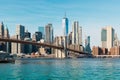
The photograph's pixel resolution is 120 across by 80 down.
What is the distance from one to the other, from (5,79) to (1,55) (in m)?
98.5

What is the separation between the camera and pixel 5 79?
4944 cm

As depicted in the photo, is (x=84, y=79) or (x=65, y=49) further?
(x=65, y=49)

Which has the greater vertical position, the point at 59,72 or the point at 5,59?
the point at 5,59

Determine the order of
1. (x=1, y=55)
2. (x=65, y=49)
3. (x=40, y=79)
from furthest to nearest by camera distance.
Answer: (x=65, y=49), (x=1, y=55), (x=40, y=79)

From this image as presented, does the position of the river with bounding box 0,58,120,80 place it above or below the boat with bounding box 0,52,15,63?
below

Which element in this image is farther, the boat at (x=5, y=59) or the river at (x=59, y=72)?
the boat at (x=5, y=59)

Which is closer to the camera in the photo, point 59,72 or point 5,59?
point 59,72

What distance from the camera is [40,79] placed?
48719mm

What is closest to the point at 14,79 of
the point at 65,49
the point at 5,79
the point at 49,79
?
the point at 5,79

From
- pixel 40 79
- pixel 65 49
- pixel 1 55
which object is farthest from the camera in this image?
pixel 65 49

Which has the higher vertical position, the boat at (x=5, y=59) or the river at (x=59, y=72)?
the boat at (x=5, y=59)

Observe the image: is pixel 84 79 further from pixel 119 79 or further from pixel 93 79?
pixel 119 79

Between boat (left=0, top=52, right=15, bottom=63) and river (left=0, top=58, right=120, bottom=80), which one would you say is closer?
river (left=0, top=58, right=120, bottom=80)

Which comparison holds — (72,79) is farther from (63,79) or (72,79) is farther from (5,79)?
(5,79)
